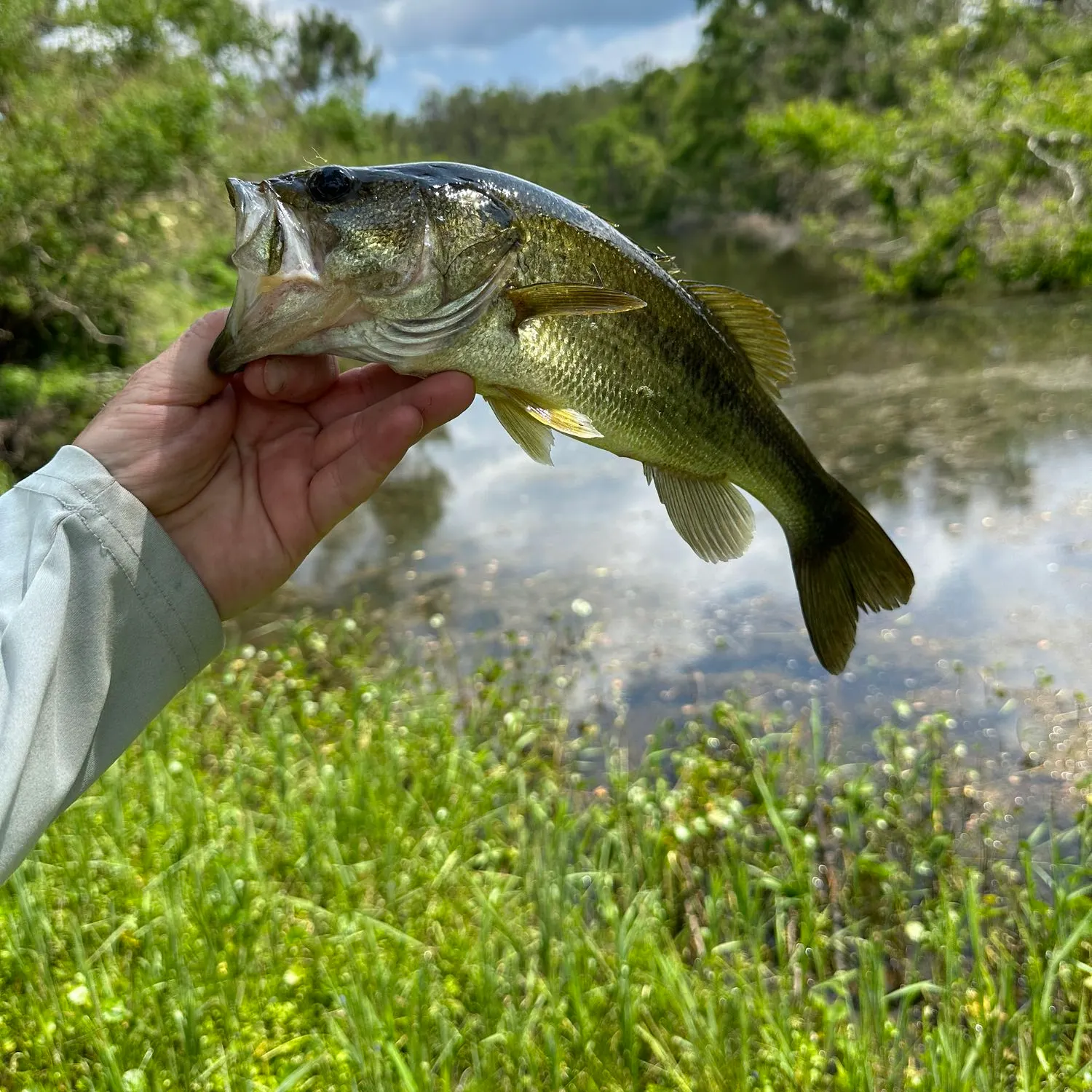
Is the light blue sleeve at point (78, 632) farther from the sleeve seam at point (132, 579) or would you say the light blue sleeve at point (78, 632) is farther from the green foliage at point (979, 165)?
the green foliage at point (979, 165)

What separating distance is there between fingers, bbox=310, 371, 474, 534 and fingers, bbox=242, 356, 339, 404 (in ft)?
0.44

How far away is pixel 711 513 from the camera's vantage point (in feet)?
8.45

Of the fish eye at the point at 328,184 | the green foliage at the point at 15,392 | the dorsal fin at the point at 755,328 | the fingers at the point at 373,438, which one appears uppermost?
the fish eye at the point at 328,184

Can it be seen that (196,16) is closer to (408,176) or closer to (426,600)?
(426,600)

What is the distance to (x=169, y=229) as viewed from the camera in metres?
14.8

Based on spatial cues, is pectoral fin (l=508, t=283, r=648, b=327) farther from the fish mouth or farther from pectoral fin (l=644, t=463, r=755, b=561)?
pectoral fin (l=644, t=463, r=755, b=561)

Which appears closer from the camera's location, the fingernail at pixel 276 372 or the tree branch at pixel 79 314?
the fingernail at pixel 276 372

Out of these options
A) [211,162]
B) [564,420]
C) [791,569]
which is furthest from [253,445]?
[211,162]

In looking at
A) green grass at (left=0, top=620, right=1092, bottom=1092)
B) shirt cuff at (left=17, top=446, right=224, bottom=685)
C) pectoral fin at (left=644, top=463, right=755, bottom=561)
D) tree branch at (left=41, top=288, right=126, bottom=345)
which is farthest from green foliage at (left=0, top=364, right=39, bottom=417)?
pectoral fin at (left=644, top=463, right=755, bottom=561)

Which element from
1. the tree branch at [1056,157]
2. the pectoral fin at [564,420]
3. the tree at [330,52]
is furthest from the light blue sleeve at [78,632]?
the tree at [330,52]

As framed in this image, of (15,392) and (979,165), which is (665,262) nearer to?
(15,392)

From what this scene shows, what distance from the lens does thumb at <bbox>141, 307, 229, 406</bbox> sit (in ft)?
7.17

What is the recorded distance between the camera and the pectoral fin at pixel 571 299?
200cm

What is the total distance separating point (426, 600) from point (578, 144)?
72014mm
